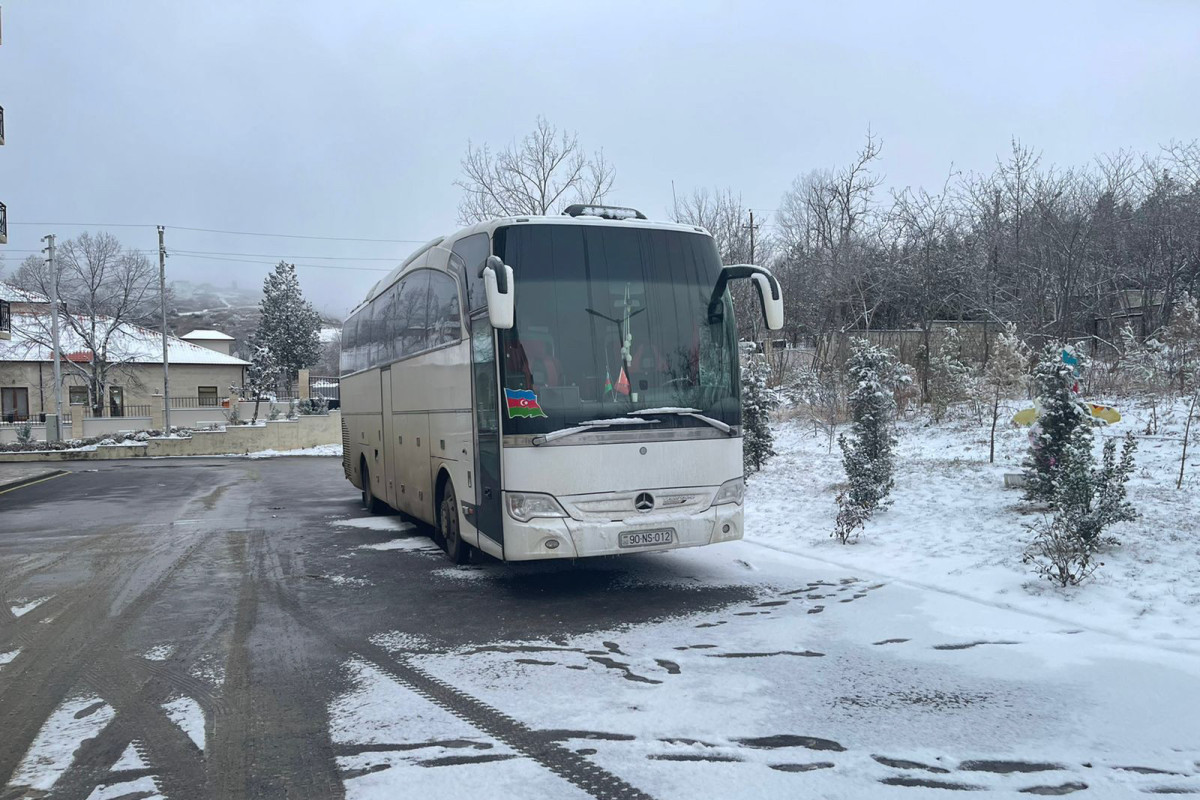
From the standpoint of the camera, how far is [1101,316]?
21.9 meters

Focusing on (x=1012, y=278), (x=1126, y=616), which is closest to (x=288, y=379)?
(x=1012, y=278)

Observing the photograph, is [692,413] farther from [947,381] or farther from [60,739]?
[947,381]

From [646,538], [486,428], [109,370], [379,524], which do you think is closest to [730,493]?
[646,538]

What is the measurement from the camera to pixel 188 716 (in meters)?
5.11

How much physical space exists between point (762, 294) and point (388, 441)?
683cm

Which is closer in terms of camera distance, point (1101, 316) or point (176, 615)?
point (176, 615)

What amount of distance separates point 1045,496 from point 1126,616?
348 centimetres

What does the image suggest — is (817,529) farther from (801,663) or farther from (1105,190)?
(1105,190)

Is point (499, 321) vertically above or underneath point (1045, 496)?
above

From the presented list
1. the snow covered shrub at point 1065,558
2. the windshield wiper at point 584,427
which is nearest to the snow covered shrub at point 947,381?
the snow covered shrub at point 1065,558

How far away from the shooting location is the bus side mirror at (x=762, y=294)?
8203 mm

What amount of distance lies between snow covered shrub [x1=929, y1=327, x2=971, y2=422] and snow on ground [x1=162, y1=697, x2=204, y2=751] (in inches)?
618

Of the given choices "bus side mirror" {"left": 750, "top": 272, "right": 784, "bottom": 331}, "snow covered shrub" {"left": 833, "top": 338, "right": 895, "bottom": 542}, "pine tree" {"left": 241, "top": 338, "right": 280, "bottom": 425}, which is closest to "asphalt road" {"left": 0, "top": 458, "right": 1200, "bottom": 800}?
"snow covered shrub" {"left": 833, "top": 338, "right": 895, "bottom": 542}

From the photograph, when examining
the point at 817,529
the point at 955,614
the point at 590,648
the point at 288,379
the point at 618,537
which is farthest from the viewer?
the point at 288,379
